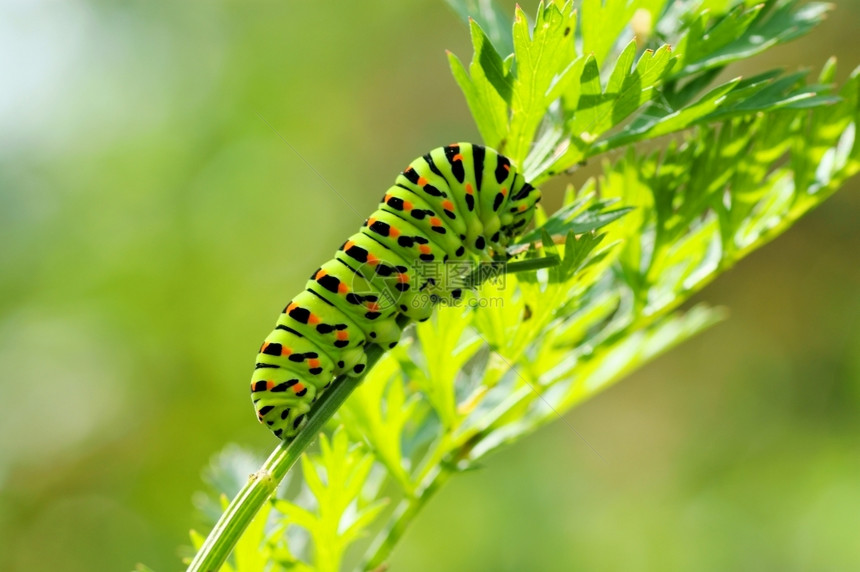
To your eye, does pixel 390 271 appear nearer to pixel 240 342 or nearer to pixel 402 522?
pixel 402 522

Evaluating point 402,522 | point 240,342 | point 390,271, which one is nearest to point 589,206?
point 390,271

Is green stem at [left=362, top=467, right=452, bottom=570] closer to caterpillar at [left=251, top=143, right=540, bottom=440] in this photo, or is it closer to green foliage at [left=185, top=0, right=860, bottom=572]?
green foliage at [left=185, top=0, right=860, bottom=572]

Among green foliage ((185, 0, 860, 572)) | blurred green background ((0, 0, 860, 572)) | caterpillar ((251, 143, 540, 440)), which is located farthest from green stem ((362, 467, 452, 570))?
blurred green background ((0, 0, 860, 572))

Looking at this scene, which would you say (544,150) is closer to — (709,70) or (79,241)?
(709,70)

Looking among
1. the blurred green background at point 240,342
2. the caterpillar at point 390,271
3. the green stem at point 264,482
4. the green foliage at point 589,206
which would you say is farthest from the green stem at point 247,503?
the blurred green background at point 240,342

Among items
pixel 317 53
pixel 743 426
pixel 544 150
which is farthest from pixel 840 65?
pixel 544 150
